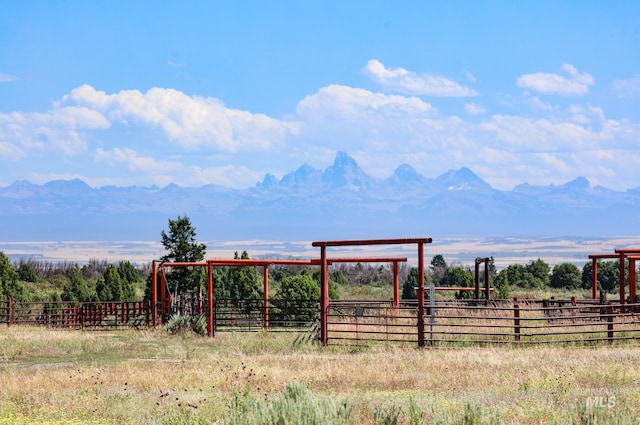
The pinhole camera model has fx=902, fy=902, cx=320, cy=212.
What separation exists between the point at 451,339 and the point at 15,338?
14469 millimetres

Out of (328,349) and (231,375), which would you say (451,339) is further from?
(231,375)

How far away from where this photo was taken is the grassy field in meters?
12.4

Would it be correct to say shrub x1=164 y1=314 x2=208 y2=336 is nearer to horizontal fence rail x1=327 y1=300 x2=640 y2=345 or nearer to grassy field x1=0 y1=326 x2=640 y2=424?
grassy field x1=0 y1=326 x2=640 y2=424

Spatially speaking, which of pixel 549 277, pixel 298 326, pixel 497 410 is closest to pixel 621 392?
pixel 497 410

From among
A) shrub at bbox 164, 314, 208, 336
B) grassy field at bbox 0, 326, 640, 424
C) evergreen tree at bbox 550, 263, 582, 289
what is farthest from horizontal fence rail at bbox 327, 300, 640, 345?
evergreen tree at bbox 550, 263, 582, 289

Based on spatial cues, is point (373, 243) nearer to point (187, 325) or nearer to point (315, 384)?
point (315, 384)

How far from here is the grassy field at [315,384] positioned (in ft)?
40.7

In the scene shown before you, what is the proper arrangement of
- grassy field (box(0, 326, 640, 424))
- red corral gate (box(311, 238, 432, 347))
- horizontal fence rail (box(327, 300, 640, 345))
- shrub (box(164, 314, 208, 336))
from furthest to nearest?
shrub (box(164, 314, 208, 336)), red corral gate (box(311, 238, 432, 347)), horizontal fence rail (box(327, 300, 640, 345)), grassy field (box(0, 326, 640, 424))

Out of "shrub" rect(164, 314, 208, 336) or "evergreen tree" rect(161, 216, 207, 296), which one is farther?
"evergreen tree" rect(161, 216, 207, 296)

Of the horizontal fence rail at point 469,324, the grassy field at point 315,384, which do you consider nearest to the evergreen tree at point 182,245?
the horizontal fence rail at point 469,324

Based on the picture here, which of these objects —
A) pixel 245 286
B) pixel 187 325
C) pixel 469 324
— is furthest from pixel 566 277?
pixel 187 325

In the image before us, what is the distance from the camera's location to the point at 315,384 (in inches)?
667

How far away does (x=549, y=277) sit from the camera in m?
72.1

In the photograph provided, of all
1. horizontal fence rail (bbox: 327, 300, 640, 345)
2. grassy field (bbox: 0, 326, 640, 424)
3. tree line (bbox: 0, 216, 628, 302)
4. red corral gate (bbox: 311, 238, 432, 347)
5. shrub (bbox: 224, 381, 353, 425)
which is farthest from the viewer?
tree line (bbox: 0, 216, 628, 302)
